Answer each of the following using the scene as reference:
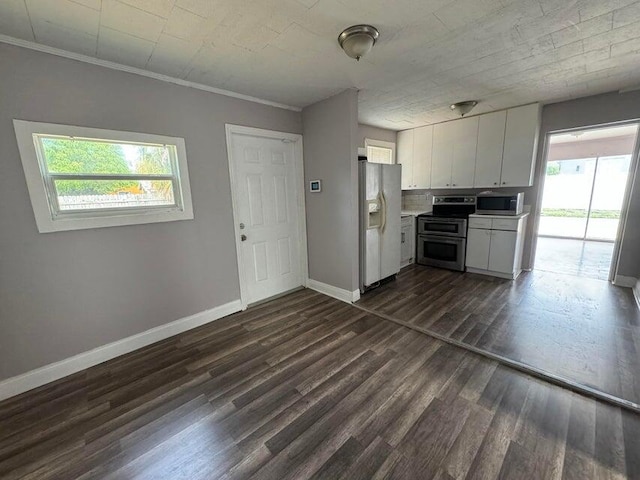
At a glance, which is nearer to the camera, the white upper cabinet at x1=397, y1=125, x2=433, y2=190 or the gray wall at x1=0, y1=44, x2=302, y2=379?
the gray wall at x1=0, y1=44, x2=302, y2=379

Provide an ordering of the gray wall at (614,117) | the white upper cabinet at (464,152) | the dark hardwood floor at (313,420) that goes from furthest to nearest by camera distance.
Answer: the white upper cabinet at (464,152)
the gray wall at (614,117)
the dark hardwood floor at (313,420)

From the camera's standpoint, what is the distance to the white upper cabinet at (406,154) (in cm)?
502

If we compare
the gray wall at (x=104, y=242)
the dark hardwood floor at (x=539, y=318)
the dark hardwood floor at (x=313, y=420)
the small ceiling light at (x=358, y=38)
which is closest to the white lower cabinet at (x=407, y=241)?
the dark hardwood floor at (x=539, y=318)

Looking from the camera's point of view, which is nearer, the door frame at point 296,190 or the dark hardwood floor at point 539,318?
the dark hardwood floor at point 539,318

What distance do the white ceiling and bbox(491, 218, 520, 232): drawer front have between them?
173cm

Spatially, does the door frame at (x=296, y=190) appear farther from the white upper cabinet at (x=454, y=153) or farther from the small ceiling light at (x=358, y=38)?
the white upper cabinet at (x=454, y=153)

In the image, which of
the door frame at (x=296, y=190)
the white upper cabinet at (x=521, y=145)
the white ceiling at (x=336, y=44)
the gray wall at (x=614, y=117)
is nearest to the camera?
the white ceiling at (x=336, y=44)

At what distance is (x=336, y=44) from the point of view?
2.01 meters

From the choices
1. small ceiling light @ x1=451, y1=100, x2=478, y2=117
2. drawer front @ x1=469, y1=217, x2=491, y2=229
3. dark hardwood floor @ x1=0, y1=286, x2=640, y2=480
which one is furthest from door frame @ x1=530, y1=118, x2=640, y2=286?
dark hardwood floor @ x1=0, y1=286, x2=640, y2=480

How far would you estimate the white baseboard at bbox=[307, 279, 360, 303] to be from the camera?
131 inches

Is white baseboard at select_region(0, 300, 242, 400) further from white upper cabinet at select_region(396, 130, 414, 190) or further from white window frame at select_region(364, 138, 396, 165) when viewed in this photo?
white upper cabinet at select_region(396, 130, 414, 190)

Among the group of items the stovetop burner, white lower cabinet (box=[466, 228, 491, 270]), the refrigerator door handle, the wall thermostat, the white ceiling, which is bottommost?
white lower cabinet (box=[466, 228, 491, 270])

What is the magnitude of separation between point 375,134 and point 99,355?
4949 millimetres

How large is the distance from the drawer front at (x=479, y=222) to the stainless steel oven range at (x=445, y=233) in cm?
8
